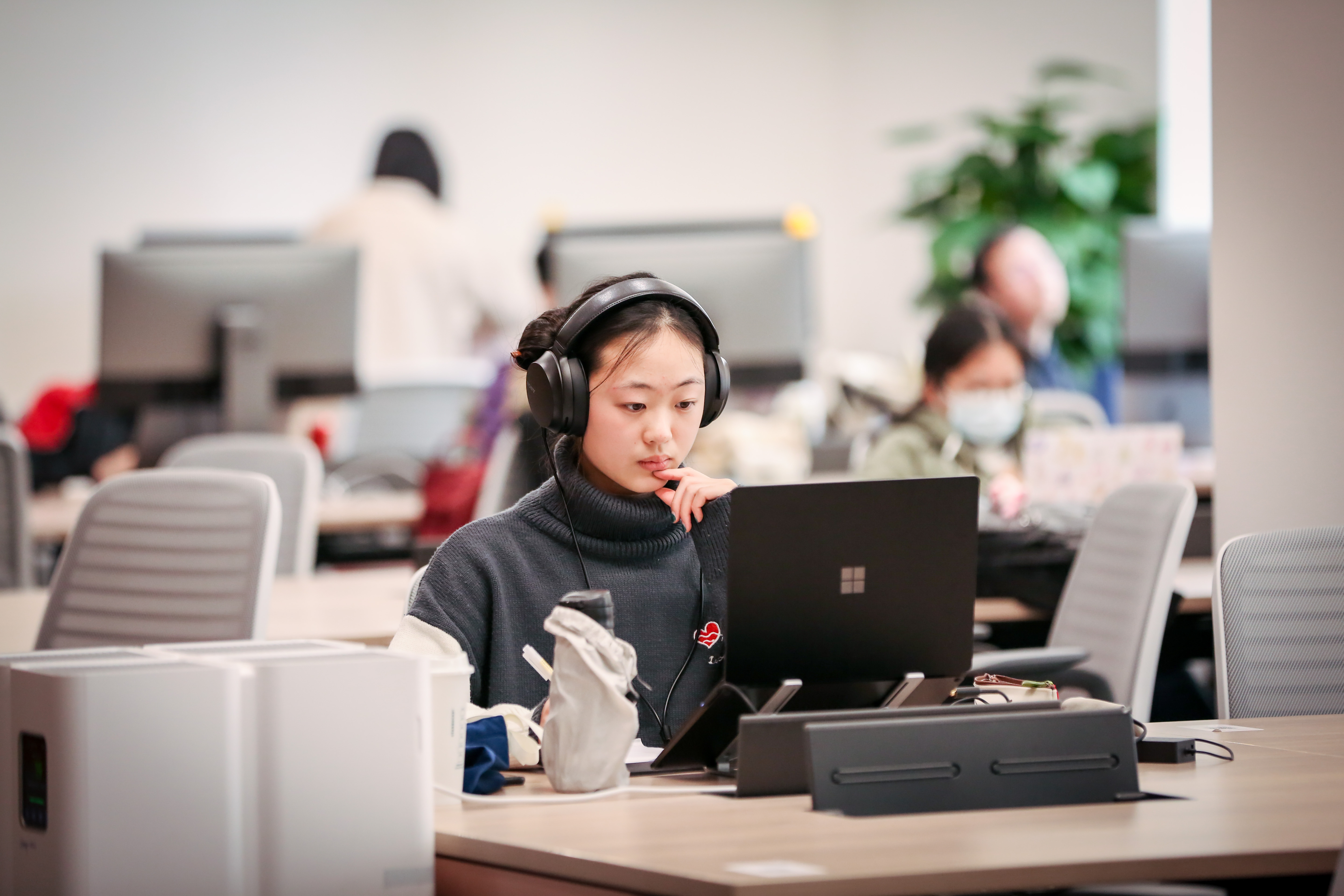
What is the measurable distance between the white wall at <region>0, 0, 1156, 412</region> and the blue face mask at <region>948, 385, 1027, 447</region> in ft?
12.1

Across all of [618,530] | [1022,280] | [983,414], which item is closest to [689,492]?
[618,530]

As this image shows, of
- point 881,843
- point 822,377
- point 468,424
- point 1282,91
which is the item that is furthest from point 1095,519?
point 822,377

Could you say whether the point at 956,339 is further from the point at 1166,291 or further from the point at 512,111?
the point at 512,111

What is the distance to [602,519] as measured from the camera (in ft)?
5.32

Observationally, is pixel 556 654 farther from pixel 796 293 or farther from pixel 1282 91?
pixel 796 293

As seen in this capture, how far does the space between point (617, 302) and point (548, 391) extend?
0.12 meters

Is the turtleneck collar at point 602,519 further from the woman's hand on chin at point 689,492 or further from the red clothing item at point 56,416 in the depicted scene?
the red clothing item at point 56,416

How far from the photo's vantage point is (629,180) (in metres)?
7.41

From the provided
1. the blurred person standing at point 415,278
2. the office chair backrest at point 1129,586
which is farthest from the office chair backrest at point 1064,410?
Answer: the blurred person standing at point 415,278

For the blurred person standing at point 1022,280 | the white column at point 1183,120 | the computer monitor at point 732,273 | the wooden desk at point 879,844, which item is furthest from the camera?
the white column at point 1183,120

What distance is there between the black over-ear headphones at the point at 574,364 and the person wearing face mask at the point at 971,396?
1.51 meters

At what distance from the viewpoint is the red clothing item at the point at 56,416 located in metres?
4.79

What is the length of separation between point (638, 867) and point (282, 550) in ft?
8.26

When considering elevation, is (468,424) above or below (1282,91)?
below
